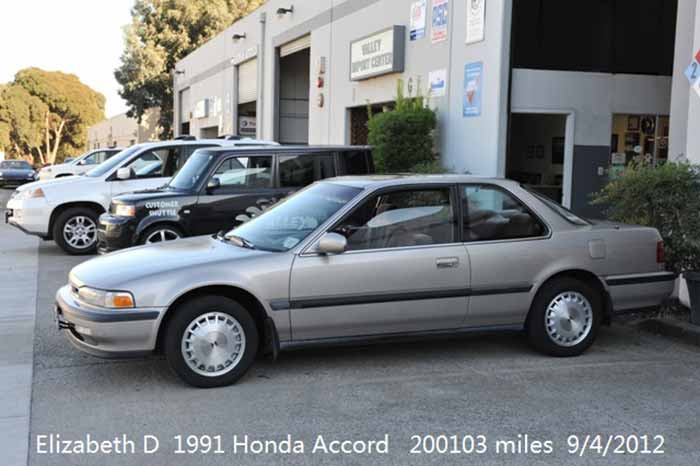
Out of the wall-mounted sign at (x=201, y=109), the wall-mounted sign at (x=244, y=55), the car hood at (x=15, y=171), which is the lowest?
the car hood at (x=15, y=171)

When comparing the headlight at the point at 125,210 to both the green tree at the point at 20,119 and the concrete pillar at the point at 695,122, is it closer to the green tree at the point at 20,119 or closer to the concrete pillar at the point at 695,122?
the concrete pillar at the point at 695,122

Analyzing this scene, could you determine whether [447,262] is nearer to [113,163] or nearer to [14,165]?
[113,163]

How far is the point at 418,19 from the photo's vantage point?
14977 millimetres

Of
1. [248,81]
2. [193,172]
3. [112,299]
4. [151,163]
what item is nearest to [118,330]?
[112,299]

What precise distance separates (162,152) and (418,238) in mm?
7746

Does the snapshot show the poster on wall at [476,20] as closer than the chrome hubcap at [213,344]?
No

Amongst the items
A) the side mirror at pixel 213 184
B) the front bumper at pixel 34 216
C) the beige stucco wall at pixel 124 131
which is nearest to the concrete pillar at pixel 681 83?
the side mirror at pixel 213 184

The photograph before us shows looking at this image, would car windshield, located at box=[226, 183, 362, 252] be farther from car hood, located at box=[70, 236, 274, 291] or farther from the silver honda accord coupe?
car hood, located at box=[70, 236, 274, 291]

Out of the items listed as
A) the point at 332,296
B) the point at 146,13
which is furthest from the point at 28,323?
the point at 146,13

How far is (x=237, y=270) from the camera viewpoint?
556 cm

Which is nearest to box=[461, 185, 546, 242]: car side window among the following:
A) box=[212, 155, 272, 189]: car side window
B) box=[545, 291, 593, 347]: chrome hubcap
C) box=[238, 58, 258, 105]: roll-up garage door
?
box=[545, 291, 593, 347]: chrome hubcap

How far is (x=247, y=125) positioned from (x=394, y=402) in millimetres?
24538

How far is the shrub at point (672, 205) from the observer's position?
737 centimetres

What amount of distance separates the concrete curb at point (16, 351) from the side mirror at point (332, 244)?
2.31m
